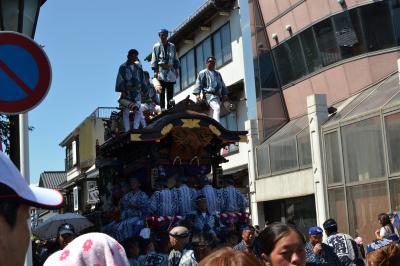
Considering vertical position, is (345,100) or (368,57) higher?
(368,57)

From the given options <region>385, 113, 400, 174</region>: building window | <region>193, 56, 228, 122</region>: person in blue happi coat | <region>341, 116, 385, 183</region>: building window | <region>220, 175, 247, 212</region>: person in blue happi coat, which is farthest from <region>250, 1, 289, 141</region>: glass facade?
<region>220, 175, 247, 212</region>: person in blue happi coat

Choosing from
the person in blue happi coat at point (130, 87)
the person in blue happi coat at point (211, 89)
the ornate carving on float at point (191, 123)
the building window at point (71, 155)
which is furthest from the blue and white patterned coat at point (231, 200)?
the building window at point (71, 155)

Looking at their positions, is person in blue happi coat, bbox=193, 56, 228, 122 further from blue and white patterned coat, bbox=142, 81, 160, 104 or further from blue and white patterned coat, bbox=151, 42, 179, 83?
blue and white patterned coat, bbox=142, 81, 160, 104

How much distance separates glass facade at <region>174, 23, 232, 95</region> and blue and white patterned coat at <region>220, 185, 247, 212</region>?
17.3 metres

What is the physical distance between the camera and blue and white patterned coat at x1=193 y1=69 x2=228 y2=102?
11719 millimetres

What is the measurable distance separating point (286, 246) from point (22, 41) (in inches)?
90.0

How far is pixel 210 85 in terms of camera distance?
11.8 metres

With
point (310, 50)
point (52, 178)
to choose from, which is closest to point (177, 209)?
point (310, 50)

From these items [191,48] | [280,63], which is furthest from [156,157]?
[191,48]

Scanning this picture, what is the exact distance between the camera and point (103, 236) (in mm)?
2410

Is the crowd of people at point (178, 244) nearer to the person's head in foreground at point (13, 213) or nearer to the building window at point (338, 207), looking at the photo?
the person's head in foreground at point (13, 213)

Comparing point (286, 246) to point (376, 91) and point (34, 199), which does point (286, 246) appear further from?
point (376, 91)

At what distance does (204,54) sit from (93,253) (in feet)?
91.1

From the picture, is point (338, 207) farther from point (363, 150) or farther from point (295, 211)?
point (295, 211)
